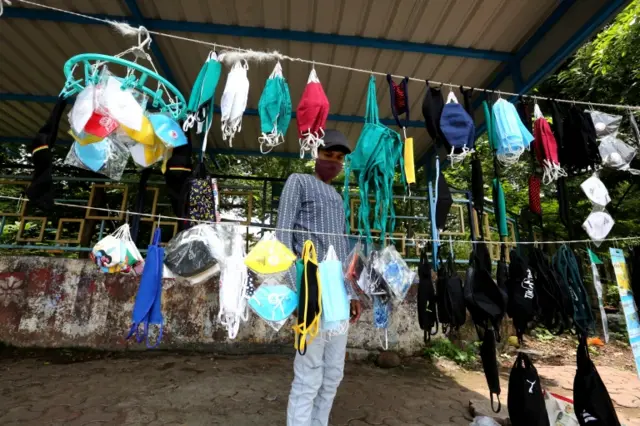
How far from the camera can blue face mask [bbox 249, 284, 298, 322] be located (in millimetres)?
1980

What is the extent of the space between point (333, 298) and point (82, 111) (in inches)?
68.5

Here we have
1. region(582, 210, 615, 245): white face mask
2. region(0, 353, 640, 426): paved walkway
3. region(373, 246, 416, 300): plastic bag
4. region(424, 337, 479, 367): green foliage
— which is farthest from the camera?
region(424, 337, 479, 367): green foliage

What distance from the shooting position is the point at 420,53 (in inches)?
139

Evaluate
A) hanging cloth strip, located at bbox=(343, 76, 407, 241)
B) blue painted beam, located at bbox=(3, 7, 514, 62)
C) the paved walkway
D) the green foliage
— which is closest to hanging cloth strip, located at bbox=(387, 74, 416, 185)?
hanging cloth strip, located at bbox=(343, 76, 407, 241)

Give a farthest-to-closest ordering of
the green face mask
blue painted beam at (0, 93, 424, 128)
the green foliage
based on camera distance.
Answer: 1. the green foliage
2. blue painted beam at (0, 93, 424, 128)
3. the green face mask

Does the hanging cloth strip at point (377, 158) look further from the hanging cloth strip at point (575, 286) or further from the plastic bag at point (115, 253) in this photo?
the plastic bag at point (115, 253)

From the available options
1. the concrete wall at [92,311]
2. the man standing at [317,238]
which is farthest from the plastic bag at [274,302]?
the concrete wall at [92,311]

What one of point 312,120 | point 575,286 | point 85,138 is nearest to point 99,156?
point 85,138

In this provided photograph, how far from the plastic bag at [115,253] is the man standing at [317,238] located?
38.7 inches

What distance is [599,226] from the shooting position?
2.77 metres

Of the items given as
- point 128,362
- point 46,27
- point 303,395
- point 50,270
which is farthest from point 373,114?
point 50,270

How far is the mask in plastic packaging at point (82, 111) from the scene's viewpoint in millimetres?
1804

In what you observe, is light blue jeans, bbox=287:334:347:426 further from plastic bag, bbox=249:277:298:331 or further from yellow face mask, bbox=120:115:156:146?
yellow face mask, bbox=120:115:156:146

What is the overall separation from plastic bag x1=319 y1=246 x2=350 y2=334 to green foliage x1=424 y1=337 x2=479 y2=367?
3.50 m
